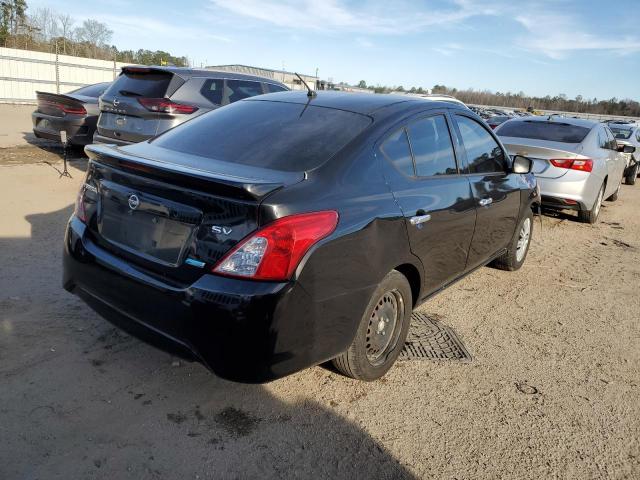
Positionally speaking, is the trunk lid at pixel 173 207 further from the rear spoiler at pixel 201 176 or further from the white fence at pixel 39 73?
the white fence at pixel 39 73

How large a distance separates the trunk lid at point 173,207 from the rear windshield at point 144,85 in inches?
177

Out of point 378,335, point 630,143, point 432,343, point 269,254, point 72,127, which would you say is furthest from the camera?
point 630,143

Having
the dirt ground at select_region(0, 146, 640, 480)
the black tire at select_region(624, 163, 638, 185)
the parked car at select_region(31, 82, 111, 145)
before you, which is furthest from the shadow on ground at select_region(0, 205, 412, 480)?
the black tire at select_region(624, 163, 638, 185)

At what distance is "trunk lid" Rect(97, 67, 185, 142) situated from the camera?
679 cm

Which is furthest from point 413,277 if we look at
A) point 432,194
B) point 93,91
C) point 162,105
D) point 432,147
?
point 93,91

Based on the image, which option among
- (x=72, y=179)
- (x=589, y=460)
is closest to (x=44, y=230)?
(x=72, y=179)

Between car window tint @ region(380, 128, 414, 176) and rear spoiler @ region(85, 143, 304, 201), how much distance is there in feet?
2.30

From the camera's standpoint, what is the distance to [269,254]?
226cm

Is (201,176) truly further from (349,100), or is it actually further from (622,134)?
(622,134)

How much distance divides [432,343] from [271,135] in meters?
1.89

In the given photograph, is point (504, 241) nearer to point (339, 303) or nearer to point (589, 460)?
point (589, 460)

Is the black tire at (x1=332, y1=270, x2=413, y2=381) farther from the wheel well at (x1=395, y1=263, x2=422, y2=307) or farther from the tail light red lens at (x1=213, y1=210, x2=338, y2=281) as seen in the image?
the tail light red lens at (x1=213, y1=210, x2=338, y2=281)

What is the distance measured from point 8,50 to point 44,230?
68.2 feet

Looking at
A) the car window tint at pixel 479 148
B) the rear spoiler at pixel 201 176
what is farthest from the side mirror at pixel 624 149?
the rear spoiler at pixel 201 176
